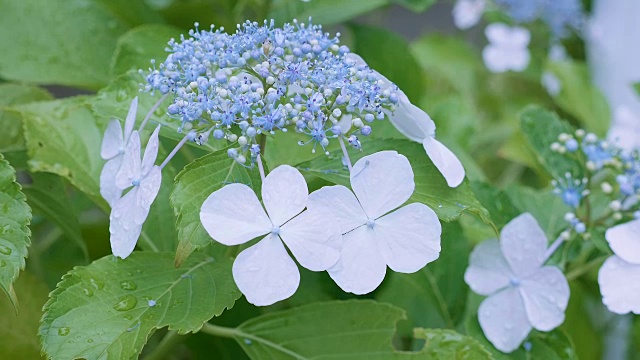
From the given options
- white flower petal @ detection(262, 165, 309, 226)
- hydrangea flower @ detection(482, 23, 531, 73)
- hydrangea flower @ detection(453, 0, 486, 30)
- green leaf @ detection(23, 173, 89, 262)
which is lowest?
hydrangea flower @ detection(482, 23, 531, 73)

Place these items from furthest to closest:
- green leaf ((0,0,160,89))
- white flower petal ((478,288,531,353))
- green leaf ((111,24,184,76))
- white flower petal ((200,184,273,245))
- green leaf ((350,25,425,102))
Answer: green leaf ((350,25,425,102)), green leaf ((0,0,160,89)), green leaf ((111,24,184,76)), white flower petal ((478,288,531,353)), white flower petal ((200,184,273,245))

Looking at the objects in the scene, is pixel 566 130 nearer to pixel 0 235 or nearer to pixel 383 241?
pixel 383 241

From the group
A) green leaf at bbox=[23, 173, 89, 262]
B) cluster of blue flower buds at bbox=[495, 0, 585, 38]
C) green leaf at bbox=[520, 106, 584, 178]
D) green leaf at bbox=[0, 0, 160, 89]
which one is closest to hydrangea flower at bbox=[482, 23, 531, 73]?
cluster of blue flower buds at bbox=[495, 0, 585, 38]

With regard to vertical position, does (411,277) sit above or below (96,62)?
below

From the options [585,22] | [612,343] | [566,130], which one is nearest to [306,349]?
[566,130]

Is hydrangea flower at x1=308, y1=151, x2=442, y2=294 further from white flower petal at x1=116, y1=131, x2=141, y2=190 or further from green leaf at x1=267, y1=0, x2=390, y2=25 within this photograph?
green leaf at x1=267, y1=0, x2=390, y2=25

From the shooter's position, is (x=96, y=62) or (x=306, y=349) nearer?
(x=306, y=349)

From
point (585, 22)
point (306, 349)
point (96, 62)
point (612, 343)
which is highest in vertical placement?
point (96, 62)
